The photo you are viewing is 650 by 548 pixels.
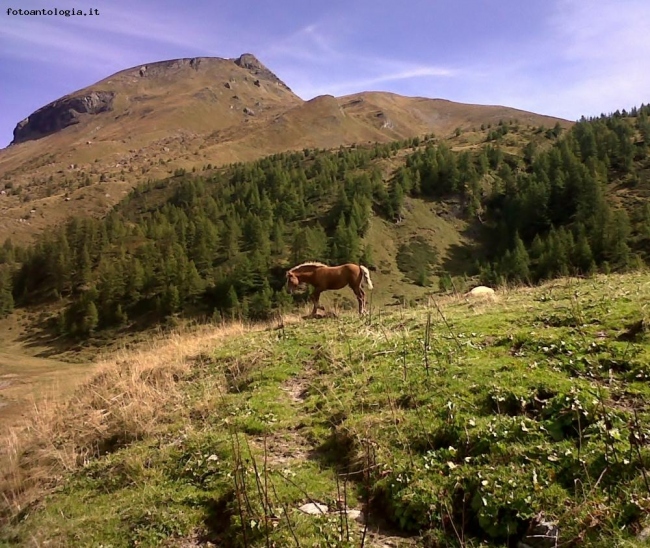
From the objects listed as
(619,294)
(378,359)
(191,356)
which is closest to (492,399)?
(378,359)

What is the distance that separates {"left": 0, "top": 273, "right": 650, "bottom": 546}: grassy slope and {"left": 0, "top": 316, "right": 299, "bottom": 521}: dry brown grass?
0.16 feet

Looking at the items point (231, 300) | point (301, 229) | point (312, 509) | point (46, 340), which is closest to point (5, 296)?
point (46, 340)

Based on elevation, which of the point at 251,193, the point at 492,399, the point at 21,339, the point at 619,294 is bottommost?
the point at 21,339

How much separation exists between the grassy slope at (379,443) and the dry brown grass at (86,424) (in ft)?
0.16

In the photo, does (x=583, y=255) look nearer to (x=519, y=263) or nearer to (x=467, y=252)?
(x=519, y=263)

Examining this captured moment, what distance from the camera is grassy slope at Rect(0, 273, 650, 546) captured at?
213 inches

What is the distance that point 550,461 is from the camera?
5.69m

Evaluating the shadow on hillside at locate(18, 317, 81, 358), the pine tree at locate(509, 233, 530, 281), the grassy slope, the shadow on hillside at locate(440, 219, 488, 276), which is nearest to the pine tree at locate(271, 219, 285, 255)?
the shadow on hillside at locate(440, 219, 488, 276)

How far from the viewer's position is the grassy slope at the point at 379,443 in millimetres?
5402

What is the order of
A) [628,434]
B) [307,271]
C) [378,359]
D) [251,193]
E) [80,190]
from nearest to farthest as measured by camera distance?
[628,434], [378,359], [307,271], [251,193], [80,190]

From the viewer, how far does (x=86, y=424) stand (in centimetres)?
1013

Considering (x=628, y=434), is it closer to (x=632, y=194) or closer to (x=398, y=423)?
(x=398, y=423)

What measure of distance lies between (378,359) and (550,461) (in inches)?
198

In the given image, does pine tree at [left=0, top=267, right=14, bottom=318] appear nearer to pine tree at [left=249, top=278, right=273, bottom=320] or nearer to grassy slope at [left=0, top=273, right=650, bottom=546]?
pine tree at [left=249, top=278, right=273, bottom=320]
